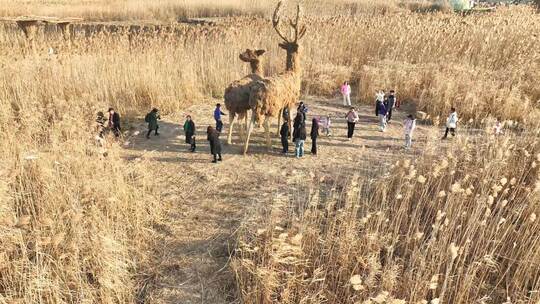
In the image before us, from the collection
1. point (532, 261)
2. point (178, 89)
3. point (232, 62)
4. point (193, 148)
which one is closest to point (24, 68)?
point (178, 89)

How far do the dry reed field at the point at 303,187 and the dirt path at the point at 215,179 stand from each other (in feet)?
0.61

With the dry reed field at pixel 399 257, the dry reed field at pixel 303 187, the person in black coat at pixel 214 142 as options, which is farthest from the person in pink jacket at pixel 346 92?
the dry reed field at pixel 399 257

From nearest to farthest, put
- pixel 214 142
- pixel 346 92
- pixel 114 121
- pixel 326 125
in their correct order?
1. pixel 214 142
2. pixel 114 121
3. pixel 326 125
4. pixel 346 92

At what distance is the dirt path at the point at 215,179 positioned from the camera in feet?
13.3

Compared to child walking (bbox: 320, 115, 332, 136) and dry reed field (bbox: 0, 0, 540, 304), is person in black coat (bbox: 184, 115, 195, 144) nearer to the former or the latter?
dry reed field (bbox: 0, 0, 540, 304)

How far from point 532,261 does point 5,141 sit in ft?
21.7

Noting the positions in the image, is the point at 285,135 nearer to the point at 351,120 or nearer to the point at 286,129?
the point at 286,129

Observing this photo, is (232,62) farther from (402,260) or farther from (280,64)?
(402,260)

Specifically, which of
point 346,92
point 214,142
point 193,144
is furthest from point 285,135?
point 346,92

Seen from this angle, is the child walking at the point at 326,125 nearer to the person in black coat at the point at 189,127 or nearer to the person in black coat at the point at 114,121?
the person in black coat at the point at 189,127

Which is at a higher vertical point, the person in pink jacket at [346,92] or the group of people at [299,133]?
the person in pink jacket at [346,92]

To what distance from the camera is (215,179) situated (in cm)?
608

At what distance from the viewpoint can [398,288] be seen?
11.7 feet

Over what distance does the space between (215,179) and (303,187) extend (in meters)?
1.40
